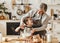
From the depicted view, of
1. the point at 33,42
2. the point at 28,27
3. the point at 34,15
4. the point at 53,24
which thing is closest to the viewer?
the point at 33,42

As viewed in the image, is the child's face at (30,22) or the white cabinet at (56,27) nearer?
the child's face at (30,22)

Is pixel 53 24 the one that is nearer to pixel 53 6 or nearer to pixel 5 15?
pixel 53 6

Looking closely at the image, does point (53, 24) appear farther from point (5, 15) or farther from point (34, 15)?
point (34, 15)

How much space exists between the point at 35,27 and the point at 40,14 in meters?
0.29

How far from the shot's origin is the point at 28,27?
10.8 ft

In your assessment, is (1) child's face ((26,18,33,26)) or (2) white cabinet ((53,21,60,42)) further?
(2) white cabinet ((53,21,60,42))

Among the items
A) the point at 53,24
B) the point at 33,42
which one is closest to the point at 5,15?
the point at 53,24

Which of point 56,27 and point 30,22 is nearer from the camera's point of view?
point 30,22

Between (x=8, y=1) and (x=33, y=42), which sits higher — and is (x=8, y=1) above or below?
above

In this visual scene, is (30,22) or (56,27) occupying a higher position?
(30,22)

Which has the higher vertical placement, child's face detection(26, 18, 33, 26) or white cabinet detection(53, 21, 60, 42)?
child's face detection(26, 18, 33, 26)

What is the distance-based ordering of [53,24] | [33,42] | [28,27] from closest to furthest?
[33,42], [28,27], [53,24]

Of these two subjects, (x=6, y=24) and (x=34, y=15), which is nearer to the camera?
(x=34, y=15)

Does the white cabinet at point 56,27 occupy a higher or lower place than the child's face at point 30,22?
lower
